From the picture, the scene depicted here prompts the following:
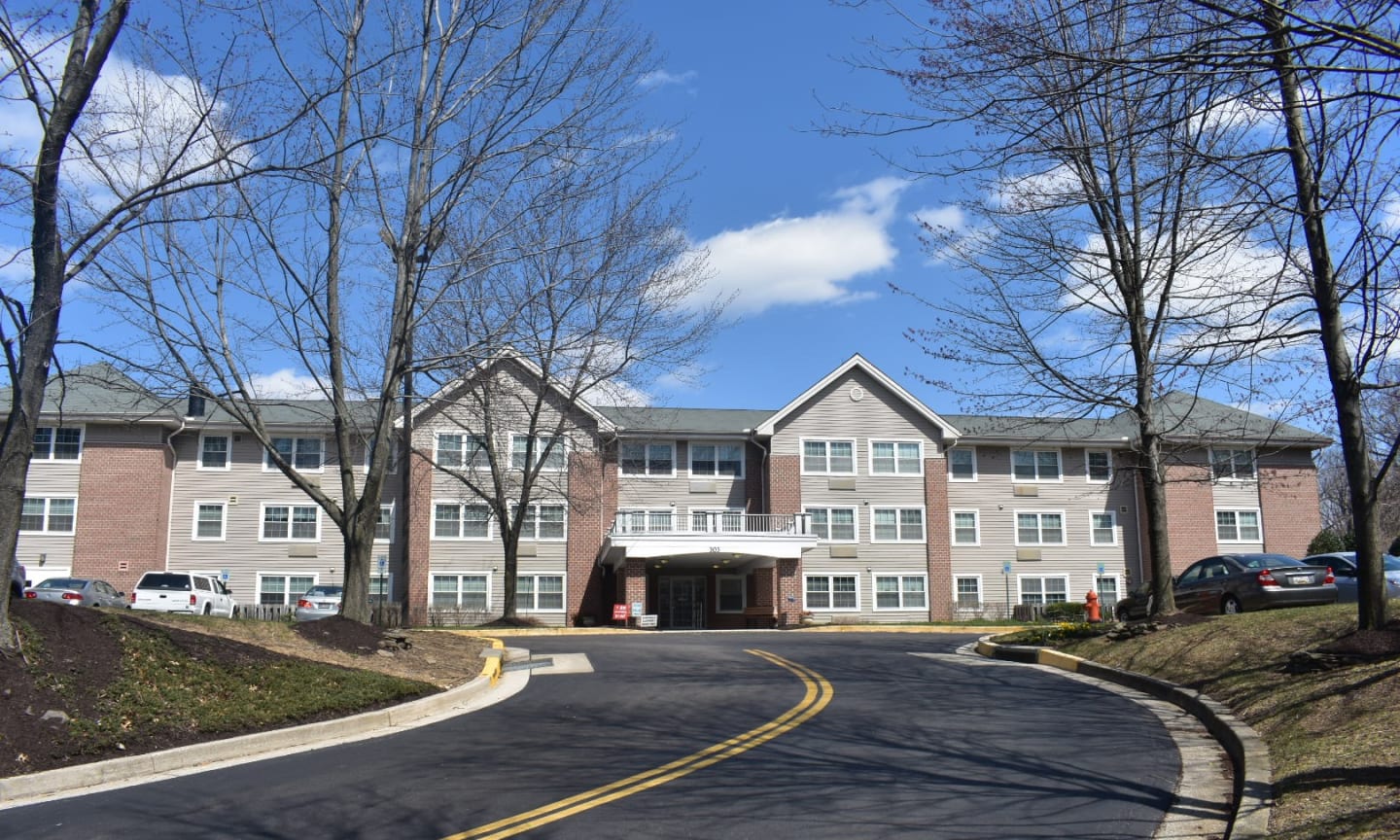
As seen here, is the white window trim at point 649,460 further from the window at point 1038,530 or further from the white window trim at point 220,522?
the white window trim at point 220,522

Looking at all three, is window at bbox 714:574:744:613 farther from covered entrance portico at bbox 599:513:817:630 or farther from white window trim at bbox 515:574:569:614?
white window trim at bbox 515:574:569:614

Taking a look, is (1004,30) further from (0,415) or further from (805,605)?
(0,415)

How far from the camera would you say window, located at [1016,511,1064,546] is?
1674 inches

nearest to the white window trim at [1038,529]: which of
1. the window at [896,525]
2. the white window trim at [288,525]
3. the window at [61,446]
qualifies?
the window at [896,525]

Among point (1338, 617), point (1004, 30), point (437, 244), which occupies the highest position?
point (437, 244)

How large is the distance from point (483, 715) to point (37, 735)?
438cm

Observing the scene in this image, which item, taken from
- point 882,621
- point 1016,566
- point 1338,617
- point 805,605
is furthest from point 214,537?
point 1338,617

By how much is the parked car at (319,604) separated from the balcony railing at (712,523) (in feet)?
29.6

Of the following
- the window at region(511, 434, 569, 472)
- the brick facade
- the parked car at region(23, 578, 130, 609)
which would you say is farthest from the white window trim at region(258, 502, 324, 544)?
the parked car at region(23, 578, 130, 609)

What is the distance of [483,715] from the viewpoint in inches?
486

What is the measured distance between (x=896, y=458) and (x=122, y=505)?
2724cm

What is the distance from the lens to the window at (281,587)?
39000 mm

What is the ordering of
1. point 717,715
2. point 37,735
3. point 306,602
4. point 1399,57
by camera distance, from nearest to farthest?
point 1399,57 < point 37,735 < point 717,715 < point 306,602

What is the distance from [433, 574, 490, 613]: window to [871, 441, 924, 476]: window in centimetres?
1489
